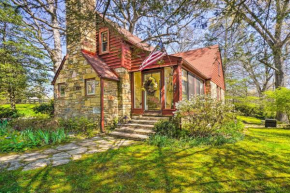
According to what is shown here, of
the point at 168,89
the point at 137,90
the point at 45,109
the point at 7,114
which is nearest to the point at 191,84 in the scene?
the point at 168,89

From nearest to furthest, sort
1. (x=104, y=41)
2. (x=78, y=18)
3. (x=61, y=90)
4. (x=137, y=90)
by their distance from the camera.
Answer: (x=78, y=18) → (x=137, y=90) → (x=104, y=41) → (x=61, y=90)

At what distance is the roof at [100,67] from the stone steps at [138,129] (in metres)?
2.32

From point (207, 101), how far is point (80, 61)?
6.11m

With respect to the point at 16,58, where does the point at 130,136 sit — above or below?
below

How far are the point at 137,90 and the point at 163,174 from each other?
18.1 feet

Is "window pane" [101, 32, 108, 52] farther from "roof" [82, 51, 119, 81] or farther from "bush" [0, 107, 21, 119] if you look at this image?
"bush" [0, 107, 21, 119]

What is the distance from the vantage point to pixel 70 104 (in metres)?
7.72

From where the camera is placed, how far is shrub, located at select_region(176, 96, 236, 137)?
5156mm

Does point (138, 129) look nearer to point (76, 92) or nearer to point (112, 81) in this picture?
point (112, 81)

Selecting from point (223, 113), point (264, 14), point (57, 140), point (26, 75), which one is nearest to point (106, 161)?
point (57, 140)

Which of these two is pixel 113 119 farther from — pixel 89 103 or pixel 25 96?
pixel 25 96

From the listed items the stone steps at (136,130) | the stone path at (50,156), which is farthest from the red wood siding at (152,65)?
the stone path at (50,156)

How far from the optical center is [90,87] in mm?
7277

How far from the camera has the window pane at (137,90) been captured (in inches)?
304
